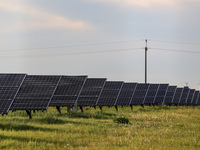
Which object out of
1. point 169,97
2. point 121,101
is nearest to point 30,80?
point 121,101

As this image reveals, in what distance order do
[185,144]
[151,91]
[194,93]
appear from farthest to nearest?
1. [194,93]
2. [151,91]
3. [185,144]

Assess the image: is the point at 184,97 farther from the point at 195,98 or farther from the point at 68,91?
the point at 68,91

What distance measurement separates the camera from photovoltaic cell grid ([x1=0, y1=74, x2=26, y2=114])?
2111 cm

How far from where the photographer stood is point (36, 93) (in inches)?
979

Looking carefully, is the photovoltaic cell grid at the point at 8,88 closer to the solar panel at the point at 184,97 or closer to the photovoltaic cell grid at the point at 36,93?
the photovoltaic cell grid at the point at 36,93

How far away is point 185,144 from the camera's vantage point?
14.1 m

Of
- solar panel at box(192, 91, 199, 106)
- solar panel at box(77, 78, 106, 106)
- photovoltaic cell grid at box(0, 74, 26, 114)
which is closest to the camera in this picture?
photovoltaic cell grid at box(0, 74, 26, 114)

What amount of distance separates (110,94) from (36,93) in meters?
13.1

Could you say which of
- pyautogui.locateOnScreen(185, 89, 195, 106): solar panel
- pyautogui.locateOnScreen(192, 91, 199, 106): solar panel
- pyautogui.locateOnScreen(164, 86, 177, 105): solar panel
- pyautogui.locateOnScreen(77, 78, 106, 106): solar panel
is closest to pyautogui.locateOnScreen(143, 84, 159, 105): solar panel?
pyautogui.locateOnScreen(164, 86, 177, 105): solar panel

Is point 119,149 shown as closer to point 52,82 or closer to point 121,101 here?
point 52,82

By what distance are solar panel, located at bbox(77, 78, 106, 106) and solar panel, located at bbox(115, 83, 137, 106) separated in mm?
2861

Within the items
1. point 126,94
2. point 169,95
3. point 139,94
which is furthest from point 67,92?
point 169,95

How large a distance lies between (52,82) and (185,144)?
13664 mm

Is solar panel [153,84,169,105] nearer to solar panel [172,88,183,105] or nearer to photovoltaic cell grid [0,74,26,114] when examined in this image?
solar panel [172,88,183,105]
